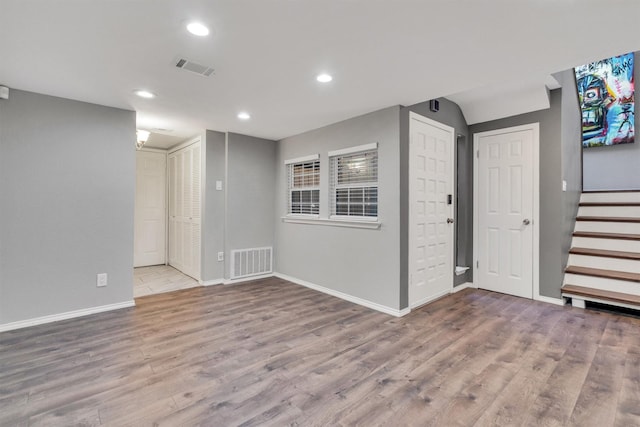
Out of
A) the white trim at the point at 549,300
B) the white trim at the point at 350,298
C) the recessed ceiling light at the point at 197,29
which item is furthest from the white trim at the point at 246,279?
the white trim at the point at 549,300

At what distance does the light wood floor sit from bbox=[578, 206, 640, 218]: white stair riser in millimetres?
1737

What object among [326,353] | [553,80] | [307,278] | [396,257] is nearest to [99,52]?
[326,353]

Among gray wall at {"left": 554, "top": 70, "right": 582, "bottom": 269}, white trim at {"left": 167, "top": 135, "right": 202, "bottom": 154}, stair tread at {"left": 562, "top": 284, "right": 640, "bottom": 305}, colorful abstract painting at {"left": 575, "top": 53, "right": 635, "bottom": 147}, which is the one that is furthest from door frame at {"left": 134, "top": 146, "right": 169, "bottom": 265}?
colorful abstract painting at {"left": 575, "top": 53, "right": 635, "bottom": 147}

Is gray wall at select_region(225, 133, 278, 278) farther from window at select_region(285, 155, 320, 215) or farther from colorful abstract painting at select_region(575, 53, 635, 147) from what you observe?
colorful abstract painting at select_region(575, 53, 635, 147)

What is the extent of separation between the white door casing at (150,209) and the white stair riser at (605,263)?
6.64m

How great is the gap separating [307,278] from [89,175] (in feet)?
9.50

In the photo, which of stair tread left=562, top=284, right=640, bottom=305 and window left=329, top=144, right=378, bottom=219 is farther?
window left=329, top=144, right=378, bottom=219

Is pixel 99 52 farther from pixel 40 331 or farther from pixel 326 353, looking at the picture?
pixel 326 353

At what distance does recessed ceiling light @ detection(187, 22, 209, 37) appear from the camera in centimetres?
180

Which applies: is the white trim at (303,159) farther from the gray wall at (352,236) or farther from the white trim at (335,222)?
the white trim at (335,222)

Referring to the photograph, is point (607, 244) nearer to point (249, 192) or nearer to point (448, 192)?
point (448, 192)

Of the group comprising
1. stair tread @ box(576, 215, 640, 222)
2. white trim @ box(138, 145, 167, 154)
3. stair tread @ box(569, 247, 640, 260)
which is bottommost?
stair tread @ box(569, 247, 640, 260)

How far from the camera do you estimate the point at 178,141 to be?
531 cm

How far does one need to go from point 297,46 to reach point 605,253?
4.32 meters
